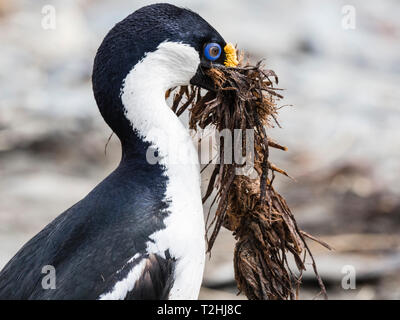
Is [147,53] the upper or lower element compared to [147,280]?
upper

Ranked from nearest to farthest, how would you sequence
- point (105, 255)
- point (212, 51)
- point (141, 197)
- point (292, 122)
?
point (105, 255), point (141, 197), point (212, 51), point (292, 122)

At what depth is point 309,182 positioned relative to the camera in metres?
7.68

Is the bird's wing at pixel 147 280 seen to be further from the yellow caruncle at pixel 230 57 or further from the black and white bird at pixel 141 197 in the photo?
the yellow caruncle at pixel 230 57

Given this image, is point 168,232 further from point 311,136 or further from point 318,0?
point 318,0

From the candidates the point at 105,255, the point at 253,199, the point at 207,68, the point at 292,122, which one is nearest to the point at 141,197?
the point at 105,255

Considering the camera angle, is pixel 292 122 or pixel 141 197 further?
pixel 292 122

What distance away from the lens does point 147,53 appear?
3301 mm

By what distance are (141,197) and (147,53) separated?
58 centimetres

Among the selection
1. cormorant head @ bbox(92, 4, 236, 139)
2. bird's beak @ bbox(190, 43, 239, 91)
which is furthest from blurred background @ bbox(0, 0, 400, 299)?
cormorant head @ bbox(92, 4, 236, 139)

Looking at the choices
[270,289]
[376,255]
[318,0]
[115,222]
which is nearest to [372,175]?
[376,255]

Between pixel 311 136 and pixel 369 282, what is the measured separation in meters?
2.46

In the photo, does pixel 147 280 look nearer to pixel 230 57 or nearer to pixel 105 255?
pixel 105 255

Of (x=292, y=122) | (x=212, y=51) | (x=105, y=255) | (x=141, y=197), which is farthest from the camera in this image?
(x=292, y=122)

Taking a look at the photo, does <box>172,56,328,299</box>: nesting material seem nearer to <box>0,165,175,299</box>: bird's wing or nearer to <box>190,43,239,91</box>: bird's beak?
<box>190,43,239,91</box>: bird's beak
